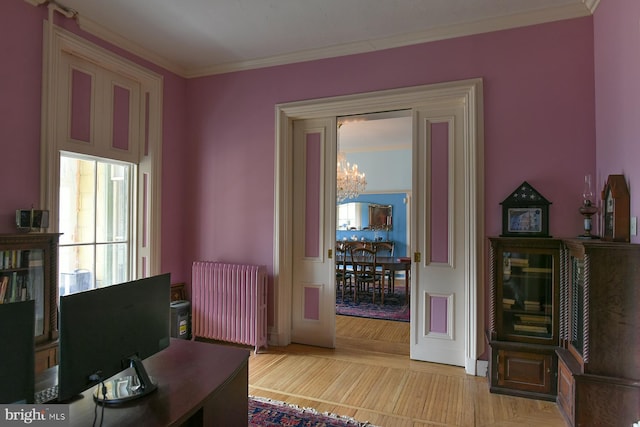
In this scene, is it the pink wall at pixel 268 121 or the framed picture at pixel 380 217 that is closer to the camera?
the pink wall at pixel 268 121

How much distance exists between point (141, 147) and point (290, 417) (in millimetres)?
3064

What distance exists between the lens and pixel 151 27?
3.29 m

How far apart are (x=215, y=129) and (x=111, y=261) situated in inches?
71.4

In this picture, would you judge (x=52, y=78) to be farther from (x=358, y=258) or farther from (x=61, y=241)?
(x=358, y=258)

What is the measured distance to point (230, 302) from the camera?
378cm

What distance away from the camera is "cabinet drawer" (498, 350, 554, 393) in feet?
8.89

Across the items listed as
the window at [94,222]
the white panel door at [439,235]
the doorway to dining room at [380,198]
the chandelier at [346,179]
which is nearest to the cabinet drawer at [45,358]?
the window at [94,222]

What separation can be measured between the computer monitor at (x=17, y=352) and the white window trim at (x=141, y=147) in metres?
2.29

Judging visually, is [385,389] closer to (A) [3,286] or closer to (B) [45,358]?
(B) [45,358]

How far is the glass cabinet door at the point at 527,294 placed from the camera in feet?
9.21

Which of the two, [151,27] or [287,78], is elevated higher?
[151,27]

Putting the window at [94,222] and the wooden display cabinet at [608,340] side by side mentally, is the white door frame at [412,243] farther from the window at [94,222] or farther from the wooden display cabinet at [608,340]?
the window at [94,222]

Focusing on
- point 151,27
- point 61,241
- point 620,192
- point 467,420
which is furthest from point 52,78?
point 620,192

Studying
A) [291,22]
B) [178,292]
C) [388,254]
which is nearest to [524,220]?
[291,22]
